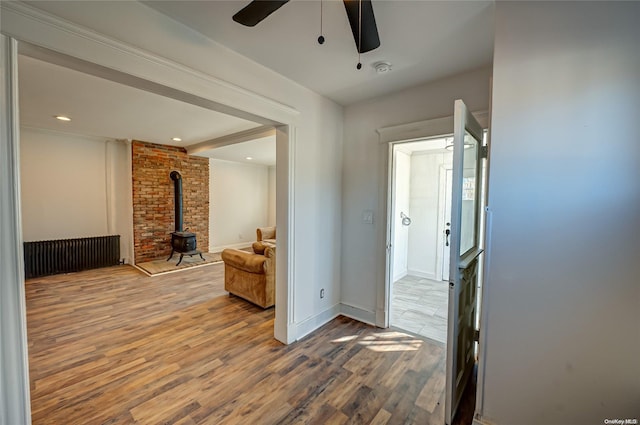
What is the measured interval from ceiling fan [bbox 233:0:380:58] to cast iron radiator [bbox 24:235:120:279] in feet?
19.3

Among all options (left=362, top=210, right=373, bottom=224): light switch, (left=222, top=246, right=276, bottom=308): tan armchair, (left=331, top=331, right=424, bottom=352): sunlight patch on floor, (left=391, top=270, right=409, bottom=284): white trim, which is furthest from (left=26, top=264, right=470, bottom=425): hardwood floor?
(left=391, top=270, right=409, bottom=284): white trim

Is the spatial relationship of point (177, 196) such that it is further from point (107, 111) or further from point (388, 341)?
point (388, 341)

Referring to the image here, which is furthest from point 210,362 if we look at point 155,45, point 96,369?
point 155,45

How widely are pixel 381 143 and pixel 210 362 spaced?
2.77 meters

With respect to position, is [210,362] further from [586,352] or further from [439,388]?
[586,352]

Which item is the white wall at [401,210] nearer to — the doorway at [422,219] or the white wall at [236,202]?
the doorway at [422,219]

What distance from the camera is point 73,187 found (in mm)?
4996

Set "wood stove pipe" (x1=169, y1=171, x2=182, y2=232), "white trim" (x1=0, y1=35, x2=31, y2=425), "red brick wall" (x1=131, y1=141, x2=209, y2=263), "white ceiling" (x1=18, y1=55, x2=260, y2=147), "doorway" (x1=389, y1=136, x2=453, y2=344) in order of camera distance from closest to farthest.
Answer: "white trim" (x1=0, y1=35, x2=31, y2=425) < "white ceiling" (x1=18, y1=55, x2=260, y2=147) < "doorway" (x1=389, y1=136, x2=453, y2=344) < "red brick wall" (x1=131, y1=141, x2=209, y2=263) < "wood stove pipe" (x1=169, y1=171, x2=182, y2=232)

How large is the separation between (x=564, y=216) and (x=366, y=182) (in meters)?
1.88

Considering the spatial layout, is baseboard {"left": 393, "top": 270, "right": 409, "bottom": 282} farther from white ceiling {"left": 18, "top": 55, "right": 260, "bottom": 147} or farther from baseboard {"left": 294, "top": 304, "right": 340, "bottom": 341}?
white ceiling {"left": 18, "top": 55, "right": 260, "bottom": 147}

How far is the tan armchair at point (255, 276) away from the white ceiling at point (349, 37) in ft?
7.28

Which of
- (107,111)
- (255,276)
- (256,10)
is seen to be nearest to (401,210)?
(255,276)

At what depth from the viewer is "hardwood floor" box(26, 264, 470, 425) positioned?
5.80 ft

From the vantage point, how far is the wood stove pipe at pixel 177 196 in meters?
5.94
